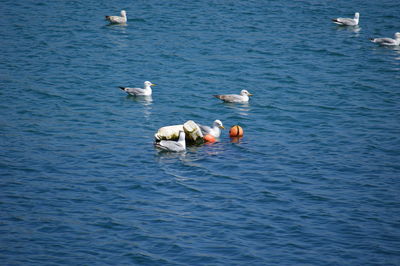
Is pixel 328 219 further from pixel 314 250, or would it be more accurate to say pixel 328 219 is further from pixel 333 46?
pixel 333 46

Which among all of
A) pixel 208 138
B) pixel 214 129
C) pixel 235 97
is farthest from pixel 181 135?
pixel 235 97

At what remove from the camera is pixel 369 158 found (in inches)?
842

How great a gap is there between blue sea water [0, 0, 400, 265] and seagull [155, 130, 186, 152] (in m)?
0.33

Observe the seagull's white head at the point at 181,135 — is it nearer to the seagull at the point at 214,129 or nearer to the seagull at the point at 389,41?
the seagull at the point at 214,129

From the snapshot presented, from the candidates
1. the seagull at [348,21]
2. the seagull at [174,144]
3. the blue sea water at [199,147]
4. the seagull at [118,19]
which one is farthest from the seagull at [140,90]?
the seagull at [348,21]

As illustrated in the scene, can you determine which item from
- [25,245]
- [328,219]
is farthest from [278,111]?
[25,245]

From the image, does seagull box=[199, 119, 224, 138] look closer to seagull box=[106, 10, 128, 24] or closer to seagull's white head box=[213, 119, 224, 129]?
seagull's white head box=[213, 119, 224, 129]

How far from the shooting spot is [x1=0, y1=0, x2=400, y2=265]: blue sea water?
1552 centimetres

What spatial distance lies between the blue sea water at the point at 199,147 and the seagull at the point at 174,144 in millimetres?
329

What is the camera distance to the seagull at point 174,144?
21250 millimetres

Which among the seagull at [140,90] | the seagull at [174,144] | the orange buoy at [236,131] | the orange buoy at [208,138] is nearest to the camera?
the seagull at [174,144]

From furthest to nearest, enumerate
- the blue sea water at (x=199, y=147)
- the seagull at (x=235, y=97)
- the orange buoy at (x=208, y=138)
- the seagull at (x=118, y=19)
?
the seagull at (x=118, y=19), the seagull at (x=235, y=97), the orange buoy at (x=208, y=138), the blue sea water at (x=199, y=147)

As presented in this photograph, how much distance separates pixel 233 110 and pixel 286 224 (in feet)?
36.6

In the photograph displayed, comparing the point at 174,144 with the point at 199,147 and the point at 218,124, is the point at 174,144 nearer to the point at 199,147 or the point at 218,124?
the point at 199,147
